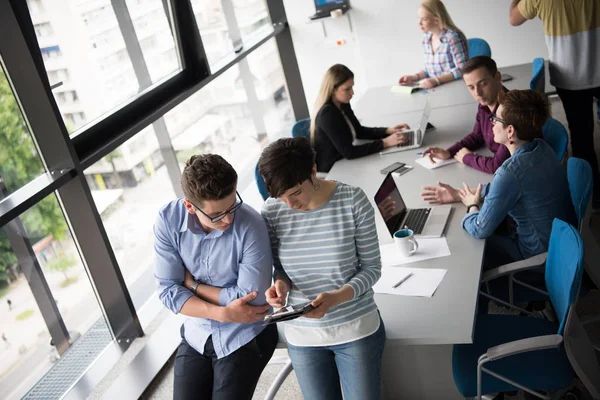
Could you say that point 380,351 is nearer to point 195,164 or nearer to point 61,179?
point 195,164

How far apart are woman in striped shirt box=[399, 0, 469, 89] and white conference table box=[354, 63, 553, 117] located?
0.09 m

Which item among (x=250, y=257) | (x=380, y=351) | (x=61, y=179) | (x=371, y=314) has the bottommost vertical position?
(x=380, y=351)

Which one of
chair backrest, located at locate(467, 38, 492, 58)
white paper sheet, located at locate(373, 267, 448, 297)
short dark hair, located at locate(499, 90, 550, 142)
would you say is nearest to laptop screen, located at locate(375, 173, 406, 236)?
white paper sheet, located at locate(373, 267, 448, 297)

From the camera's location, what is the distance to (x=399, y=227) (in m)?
3.12

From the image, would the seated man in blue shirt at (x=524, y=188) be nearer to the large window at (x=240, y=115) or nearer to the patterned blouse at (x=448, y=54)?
the patterned blouse at (x=448, y=54)

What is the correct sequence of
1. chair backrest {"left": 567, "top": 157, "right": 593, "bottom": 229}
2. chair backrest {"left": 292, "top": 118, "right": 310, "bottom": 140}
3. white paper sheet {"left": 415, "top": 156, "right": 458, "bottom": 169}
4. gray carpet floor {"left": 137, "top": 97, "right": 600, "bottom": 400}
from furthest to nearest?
chair backrest {"left": 292, "top": 118, "right": 310, "bottom": 140} < white paper sheet {"left": 415, "top": 156, "right": 458, "bottom": 169} < gray carpet floor {"left": 137, "top": 97, "right": 600, "bottom": 400} < chair backrest {"left": 567, "top": 157, "right": 593, "bottom": 229}

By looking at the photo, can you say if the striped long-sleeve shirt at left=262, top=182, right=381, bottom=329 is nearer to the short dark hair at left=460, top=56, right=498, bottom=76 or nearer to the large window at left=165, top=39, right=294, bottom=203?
the short dark hair at left=460, top=56, right=498, bottom=76

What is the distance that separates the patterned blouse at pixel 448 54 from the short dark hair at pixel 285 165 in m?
3.44

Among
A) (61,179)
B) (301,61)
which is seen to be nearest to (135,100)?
(61,179)

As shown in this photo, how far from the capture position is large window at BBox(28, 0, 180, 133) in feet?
11.7

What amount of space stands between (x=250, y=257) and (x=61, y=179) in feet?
4.68

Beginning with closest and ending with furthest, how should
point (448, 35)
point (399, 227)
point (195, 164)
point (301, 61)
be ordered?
point (195, 164)
point (399, 227)
point (448, 35)
point (301, 61)

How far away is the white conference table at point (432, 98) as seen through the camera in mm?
4859

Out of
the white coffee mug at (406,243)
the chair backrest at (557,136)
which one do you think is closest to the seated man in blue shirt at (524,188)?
the white coffee mug at (406,243)
